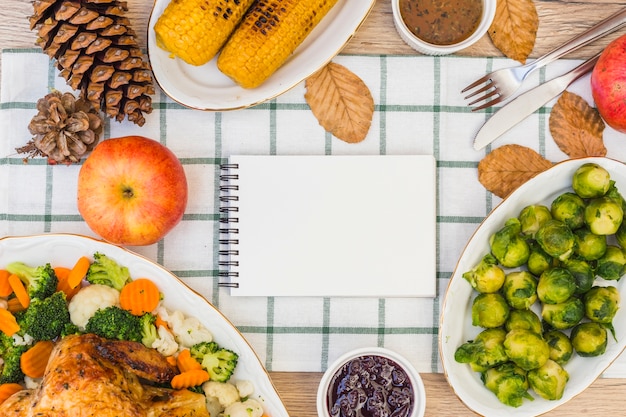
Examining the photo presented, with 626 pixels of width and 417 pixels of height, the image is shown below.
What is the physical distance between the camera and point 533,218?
1523 mm

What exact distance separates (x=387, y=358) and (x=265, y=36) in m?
0.85

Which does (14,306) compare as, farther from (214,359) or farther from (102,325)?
(214,359)

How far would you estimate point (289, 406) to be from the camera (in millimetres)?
1607

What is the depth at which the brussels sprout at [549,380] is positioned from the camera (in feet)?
4.88

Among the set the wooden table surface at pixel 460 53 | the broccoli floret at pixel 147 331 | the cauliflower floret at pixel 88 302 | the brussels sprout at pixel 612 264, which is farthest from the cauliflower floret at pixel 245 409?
the brussels sprout at pixel 612 264

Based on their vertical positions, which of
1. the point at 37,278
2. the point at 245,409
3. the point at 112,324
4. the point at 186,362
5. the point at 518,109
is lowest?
the point at 245,409

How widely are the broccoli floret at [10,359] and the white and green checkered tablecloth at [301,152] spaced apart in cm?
30

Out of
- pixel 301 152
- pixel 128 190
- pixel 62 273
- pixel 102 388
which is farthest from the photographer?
pixel 301 152

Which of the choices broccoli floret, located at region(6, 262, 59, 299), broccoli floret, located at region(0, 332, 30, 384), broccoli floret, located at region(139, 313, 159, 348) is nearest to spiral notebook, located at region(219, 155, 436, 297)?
broccoli floret, located at region(139, 313, 159, 348)

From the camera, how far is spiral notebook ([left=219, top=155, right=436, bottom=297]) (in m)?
1.60

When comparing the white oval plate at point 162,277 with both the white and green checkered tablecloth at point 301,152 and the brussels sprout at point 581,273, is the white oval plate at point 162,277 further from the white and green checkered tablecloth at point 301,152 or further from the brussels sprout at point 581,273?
the brussels sprout at point 581,273

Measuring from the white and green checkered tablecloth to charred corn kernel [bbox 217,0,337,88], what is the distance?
16 cm

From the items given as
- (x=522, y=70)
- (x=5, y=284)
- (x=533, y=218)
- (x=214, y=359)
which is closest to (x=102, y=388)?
(x=214, y=359)

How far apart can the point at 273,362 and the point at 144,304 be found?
375 mm
